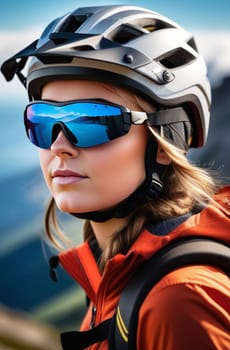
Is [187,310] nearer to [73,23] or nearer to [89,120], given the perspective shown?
[89,120]

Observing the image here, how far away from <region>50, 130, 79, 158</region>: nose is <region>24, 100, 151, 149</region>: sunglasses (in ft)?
0.04

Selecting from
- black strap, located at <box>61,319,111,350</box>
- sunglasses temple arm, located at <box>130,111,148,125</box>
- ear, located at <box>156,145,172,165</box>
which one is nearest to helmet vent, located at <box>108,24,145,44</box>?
sunglasses temple arm, located at <box>130,111,148,125</box>

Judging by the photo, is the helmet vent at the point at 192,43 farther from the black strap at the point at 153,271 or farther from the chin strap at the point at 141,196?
the black strap at the point at 153,271

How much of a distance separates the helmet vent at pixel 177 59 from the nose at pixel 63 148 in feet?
1.55

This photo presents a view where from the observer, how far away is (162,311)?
5.64ft

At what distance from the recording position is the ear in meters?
2.21

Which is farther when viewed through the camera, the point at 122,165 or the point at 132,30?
the point at 132,30

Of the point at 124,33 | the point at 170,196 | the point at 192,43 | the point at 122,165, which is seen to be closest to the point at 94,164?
the point at 122,165

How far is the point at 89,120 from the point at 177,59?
0.45m

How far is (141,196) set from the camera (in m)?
2.16

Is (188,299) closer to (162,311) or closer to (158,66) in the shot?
(162,311)

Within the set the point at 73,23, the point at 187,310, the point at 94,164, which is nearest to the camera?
the point at 187,310

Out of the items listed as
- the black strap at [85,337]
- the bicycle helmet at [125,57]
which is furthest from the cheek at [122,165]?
the black strap at [85,337]

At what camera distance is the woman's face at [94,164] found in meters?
2.07
